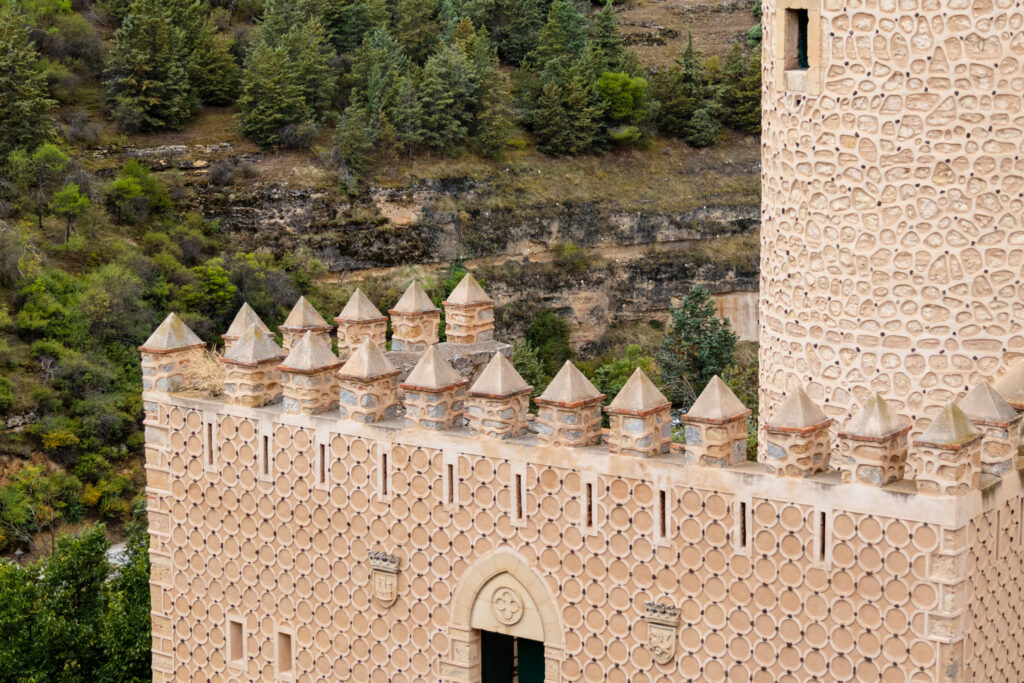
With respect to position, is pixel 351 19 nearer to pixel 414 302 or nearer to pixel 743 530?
pixel 414 302

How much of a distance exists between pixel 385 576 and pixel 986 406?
5.58m

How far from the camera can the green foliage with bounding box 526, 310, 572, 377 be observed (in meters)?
54.2

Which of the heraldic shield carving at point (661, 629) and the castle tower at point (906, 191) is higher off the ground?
the castle tower at point (906, 191)

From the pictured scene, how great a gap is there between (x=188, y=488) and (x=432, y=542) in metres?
3.01

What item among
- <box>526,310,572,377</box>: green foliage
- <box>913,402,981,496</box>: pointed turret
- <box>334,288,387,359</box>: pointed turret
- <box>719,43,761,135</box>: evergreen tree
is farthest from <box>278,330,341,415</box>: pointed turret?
<box>719,43,761,135</box>: evergreen tree

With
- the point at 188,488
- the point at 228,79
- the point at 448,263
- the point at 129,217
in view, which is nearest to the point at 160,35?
the point at 228,79

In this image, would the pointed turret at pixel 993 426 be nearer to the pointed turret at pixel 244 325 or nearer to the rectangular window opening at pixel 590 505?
the rectangular window opening at pixel 590 505

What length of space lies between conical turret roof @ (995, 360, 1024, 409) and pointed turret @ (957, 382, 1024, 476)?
400 millimetres

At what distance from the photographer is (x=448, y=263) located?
5466 cm

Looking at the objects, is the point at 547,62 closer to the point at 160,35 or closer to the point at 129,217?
the point at 160,35

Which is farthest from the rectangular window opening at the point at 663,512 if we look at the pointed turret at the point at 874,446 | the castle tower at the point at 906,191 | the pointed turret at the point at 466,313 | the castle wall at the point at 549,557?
the pointed turret at the point at 466,313

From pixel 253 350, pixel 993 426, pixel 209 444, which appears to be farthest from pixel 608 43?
pixel 993 426

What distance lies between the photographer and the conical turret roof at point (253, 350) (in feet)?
50.1

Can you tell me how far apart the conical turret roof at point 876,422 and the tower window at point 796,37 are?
11.0 feet
